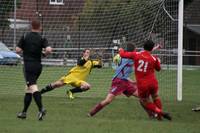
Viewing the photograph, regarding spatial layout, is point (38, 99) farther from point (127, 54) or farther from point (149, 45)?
point (149, 45)

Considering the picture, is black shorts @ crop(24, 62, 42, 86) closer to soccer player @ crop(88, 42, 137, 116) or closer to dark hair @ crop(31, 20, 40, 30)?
dark hair @ crop(31, 20, 40, 30)

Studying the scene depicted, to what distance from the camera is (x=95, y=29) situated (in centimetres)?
2388

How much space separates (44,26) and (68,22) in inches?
72.6

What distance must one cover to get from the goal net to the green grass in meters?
0.08

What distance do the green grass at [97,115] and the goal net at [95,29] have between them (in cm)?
8

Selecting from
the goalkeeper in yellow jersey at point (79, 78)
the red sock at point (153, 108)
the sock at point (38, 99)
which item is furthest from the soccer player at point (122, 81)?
the goalkeeper in yellow jersey at point (79, 78)

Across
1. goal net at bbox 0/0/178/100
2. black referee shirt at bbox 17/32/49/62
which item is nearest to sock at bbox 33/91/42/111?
black referee shirt at bbox 17/32/49/62

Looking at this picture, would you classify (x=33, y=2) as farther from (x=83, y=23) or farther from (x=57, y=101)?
(x=57, y=101)

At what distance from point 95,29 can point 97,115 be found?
31.8 ft

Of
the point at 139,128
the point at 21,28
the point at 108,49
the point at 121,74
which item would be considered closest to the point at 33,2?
the point at 21,28

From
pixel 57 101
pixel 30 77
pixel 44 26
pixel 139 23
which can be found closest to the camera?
pixel 30 77

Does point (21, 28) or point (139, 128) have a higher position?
point (21, 28)

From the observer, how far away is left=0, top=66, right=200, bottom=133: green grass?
459 inches

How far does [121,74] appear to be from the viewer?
14.4 meters
